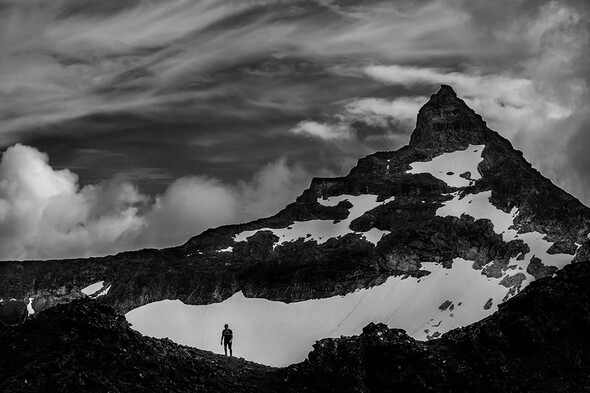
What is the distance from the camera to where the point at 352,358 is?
3962 cm

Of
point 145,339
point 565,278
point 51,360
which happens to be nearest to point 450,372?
point 565,278

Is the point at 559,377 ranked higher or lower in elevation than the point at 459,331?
lower

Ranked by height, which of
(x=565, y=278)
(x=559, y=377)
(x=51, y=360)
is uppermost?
(x=565, y=278)

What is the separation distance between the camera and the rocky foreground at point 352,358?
36281mm

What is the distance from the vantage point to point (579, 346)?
38156mm

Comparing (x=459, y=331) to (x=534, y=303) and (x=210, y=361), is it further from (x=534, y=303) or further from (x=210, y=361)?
(x=210, y=361)

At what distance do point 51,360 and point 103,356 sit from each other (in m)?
2.61

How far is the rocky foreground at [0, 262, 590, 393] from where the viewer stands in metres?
36.3

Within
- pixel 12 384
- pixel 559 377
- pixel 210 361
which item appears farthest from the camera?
pixel 210 361

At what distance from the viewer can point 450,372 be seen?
38031mm

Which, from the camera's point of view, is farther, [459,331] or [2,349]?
[459,331]

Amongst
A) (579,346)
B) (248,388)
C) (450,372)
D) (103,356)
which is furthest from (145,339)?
(579,346)

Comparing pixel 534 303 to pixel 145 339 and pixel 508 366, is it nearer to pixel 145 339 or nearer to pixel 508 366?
pixel 508 366

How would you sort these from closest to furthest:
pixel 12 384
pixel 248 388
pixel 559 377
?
1. pixel 12 384
2. pixel 559 377
3. pixel 248 388
